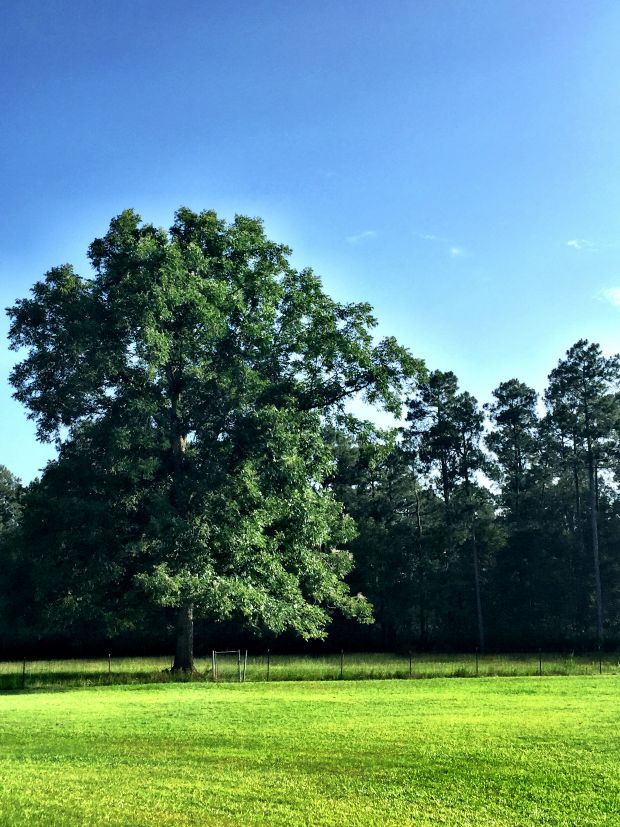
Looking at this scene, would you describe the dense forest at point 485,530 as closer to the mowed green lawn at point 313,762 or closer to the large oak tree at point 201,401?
the large oak tree at point 201,401

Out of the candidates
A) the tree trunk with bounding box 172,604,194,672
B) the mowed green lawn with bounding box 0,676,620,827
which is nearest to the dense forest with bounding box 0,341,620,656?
the tree trunk with bounding box 172,604,194,672

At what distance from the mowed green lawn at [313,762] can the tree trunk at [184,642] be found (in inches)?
421

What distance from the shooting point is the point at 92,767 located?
13133 mm

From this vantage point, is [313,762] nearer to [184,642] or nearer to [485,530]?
[184,642]

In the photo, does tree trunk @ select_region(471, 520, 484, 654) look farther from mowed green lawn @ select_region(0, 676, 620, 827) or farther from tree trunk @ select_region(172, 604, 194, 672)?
mowed green lawn @ select_region(0, 676, 620, 827)

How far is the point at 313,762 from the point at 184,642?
73.9 feet

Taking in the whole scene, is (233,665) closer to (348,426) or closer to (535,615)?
(348,426)

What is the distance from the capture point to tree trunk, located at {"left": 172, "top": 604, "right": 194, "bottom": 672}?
113ft

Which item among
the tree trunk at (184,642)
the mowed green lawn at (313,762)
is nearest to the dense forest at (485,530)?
the tree trunk at (184,642)

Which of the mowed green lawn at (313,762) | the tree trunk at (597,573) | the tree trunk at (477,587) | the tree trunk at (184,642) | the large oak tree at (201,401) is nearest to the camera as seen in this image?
the mowed green lawn at (313,762)

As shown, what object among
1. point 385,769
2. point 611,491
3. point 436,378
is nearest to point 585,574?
point 611,491

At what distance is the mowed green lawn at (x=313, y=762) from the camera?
10.2 m

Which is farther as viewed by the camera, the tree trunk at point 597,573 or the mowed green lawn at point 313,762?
the tree trunk at point 597,573

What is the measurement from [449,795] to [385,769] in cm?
192
